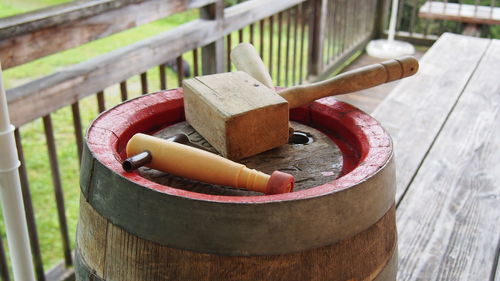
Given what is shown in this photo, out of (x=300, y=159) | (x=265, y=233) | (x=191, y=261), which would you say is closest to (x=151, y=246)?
(x=191, y=261)

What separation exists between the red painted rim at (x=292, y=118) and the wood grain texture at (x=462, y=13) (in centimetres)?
384

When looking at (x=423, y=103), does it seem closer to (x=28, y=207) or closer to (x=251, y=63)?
(x=251, y=63)

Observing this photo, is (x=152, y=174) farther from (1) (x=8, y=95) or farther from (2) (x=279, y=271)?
(1) (x=8, y=95)

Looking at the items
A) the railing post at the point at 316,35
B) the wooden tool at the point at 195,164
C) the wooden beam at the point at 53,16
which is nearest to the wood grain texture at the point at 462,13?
the railing post at the point at 316,35

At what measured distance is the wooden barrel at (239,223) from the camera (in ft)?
2.38

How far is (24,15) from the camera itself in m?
1.66

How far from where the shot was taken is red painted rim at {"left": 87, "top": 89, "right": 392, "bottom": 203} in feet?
2.47

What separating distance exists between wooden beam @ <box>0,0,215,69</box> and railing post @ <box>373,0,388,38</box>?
4032 millimetres

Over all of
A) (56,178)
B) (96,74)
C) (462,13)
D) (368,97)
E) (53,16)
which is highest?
(53,16)

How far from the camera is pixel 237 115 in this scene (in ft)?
2.80

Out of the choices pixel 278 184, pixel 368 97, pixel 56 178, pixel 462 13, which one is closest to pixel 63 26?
pixel 56 178

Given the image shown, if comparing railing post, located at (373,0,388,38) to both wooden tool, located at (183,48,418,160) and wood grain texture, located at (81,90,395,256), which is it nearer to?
wooden tool, located at (183,48,418,160)

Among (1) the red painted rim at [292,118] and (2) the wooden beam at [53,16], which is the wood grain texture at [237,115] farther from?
(2) the wooden beam at [53,16]

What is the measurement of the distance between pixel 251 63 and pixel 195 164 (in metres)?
0.35
